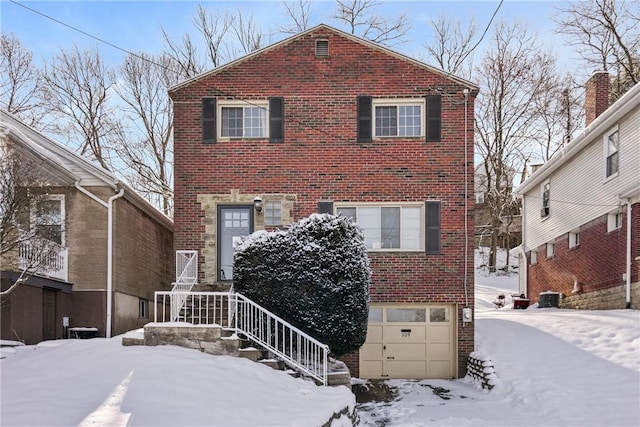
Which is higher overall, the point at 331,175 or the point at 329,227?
the point at 331,175

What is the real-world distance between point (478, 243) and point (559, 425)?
28.6 m

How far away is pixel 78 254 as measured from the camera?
13641 millimetres

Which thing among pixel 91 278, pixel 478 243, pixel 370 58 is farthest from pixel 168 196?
pixel 478 243

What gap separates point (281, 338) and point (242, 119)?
19.2 ft

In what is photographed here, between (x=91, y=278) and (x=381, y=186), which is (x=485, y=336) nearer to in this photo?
(x=381, y=186)

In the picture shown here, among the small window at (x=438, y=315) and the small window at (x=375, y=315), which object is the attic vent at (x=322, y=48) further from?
the small window at (x=438, y=315)

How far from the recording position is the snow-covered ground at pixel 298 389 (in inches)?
277

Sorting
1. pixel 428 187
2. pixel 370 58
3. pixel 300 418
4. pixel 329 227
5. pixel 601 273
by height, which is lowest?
pixel 300 418

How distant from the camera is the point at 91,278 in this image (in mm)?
13625

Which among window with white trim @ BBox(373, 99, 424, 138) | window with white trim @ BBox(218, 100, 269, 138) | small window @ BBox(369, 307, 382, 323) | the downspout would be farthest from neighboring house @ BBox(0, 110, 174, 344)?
window with white trim @ BBox(373, 99, 424, 138)

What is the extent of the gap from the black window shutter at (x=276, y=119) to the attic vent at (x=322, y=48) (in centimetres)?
146

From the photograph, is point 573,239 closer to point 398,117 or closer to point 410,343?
point 410,343

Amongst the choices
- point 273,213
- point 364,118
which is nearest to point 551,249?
point 364,118

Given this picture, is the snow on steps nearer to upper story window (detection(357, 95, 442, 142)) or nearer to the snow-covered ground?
the snow-covered ground
